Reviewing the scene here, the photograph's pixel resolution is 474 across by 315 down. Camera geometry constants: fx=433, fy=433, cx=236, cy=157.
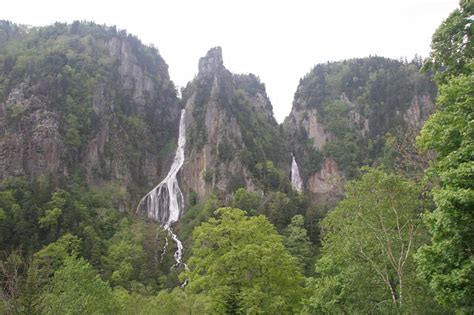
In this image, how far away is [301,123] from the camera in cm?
14775

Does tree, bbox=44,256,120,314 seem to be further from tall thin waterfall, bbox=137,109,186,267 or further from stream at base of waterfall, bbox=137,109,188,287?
tall thin waterfall, bbox=137,109,186,267

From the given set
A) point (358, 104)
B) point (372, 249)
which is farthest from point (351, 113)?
point (372, 249)

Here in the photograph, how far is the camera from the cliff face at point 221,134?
10056 cm

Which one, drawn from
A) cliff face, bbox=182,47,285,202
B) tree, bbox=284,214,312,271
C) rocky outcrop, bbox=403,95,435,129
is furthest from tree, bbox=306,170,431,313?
rocky outcrop, bbox=403,95,435,129

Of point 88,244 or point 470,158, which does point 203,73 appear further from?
point 470,158

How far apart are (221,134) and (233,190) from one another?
20.1 meters

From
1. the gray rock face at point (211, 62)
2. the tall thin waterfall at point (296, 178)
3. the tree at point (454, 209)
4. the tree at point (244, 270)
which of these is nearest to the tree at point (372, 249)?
the tree at point (244, 270)

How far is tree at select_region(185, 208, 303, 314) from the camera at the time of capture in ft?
67.4

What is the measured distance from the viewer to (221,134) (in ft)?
361

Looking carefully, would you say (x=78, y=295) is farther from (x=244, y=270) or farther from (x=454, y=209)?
(x=454, y=209)

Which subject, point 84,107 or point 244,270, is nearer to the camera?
point 244,270

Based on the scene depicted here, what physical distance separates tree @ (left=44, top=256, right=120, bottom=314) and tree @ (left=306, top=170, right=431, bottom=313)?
11567mm

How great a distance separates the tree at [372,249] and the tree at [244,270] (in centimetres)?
181

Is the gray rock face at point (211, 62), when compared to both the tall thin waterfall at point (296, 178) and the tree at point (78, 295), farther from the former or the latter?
the tree at point (78, 295)
